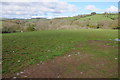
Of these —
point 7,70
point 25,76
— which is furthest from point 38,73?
point 7,70

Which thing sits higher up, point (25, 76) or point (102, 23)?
point (102, 23)

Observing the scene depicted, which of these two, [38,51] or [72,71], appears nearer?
[72,71]

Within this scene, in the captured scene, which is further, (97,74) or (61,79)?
(97,74)

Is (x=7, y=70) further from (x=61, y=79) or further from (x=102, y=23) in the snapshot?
(x=102, y=23)

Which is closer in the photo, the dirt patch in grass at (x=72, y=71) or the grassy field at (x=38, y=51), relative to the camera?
the dirt patch in grass at (x=72, y=71)

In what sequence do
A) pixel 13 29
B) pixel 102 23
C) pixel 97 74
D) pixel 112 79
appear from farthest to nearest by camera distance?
1. pixel 102 23
2. pixel 13 29
3. pixel 97 74
4. pixel 112 79

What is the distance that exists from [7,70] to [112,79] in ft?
22.3

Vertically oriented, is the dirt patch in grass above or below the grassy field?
below

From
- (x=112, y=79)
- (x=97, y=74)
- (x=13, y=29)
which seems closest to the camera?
(x=112, y=79)

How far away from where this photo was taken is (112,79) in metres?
6.48

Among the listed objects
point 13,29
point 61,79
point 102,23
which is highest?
point 102,23

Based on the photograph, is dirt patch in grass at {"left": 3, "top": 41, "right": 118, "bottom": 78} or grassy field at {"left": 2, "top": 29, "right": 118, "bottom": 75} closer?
dirt patch in grass at {"left": 3, "top": 41, "right": 118, "bottom": 78}

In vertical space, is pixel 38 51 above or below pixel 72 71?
above

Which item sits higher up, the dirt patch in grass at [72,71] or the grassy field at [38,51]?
the grassy field at [38,51]
